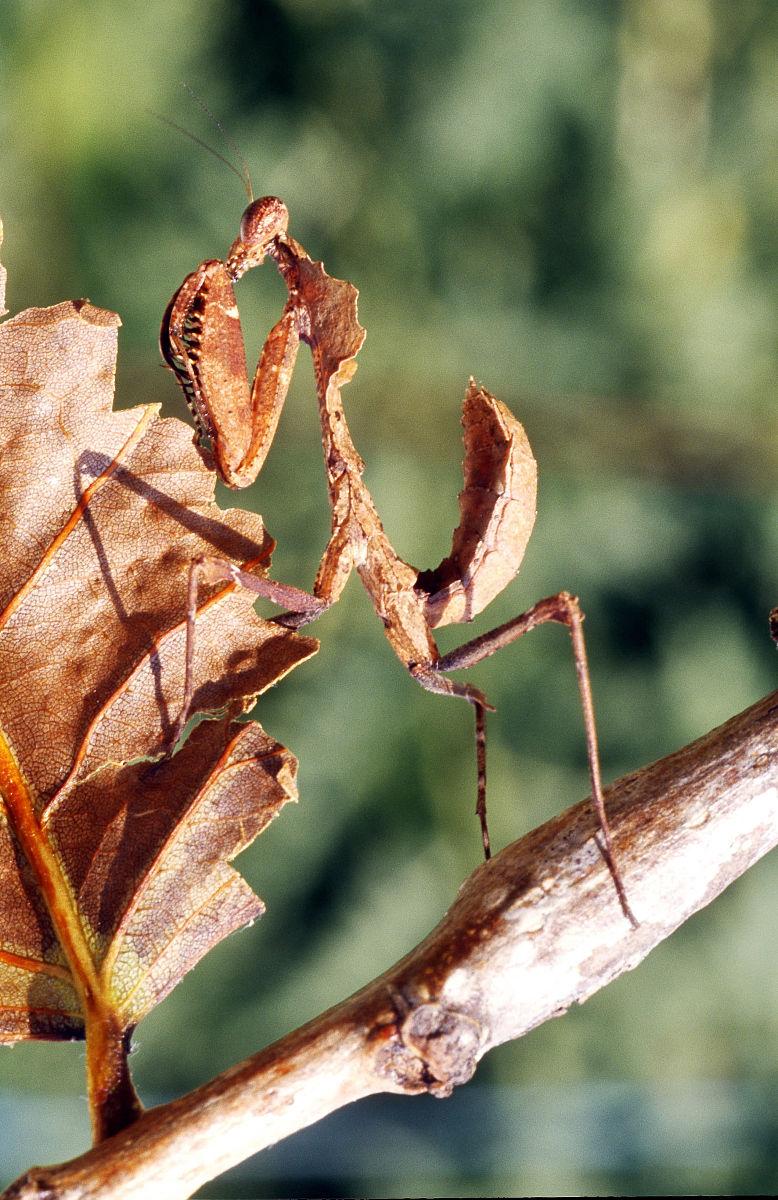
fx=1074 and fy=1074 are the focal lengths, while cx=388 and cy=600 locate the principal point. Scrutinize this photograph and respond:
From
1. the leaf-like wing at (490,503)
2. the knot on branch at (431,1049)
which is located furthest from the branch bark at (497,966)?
the leaf-like wing at (490,503)

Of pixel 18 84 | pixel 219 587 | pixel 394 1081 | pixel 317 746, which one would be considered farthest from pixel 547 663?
pixel 18 84

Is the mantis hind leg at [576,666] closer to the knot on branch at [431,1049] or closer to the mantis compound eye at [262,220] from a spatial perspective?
the knot on branch at [431,1049]

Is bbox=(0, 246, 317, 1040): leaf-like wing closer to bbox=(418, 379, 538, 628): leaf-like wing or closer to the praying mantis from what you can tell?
the praying mantis

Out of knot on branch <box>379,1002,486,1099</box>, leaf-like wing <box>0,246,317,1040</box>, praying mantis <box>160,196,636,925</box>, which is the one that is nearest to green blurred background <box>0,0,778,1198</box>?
praying mantis <box>160,196,636,925</box>

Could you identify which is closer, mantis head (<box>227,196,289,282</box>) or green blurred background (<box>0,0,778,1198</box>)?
mantis head (<box>227,196,289,282</box>)

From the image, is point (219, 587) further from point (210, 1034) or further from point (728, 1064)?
point (728, 1064)

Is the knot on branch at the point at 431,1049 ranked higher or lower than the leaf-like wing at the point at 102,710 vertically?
lower
